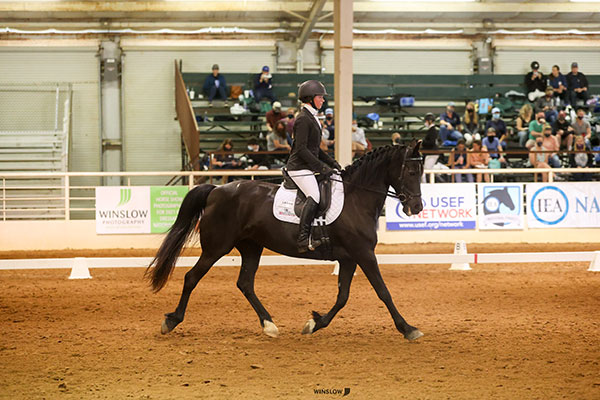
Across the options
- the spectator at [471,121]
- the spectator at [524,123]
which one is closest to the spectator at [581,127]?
the spectator at [524,123]

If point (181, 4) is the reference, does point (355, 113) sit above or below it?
below

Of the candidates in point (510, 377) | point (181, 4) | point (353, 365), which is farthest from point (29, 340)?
point (181, 4)

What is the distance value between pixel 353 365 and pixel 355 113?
18114mm

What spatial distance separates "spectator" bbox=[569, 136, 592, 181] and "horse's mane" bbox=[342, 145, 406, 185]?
484 inches

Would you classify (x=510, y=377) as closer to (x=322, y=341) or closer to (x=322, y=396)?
(x=322, y=396)

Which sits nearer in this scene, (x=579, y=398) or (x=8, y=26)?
(x=579, y=398)

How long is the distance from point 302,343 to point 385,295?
90 centimetres

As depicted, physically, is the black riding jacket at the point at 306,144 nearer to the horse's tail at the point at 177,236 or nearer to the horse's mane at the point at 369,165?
the horse's mane at the point at 369,165

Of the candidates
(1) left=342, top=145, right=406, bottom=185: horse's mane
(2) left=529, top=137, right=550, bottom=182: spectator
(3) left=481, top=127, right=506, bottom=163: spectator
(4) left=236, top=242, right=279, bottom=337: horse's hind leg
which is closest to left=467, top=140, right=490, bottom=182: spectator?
(3) left=481, top=127, right=506, bottom=163: spectator

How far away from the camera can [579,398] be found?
4.59 metres

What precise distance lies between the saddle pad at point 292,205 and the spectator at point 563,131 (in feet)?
46.4

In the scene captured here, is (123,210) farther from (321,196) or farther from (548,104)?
(548,104)

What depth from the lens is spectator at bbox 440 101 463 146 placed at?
65.2ft

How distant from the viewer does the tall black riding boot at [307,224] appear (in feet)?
21.6
